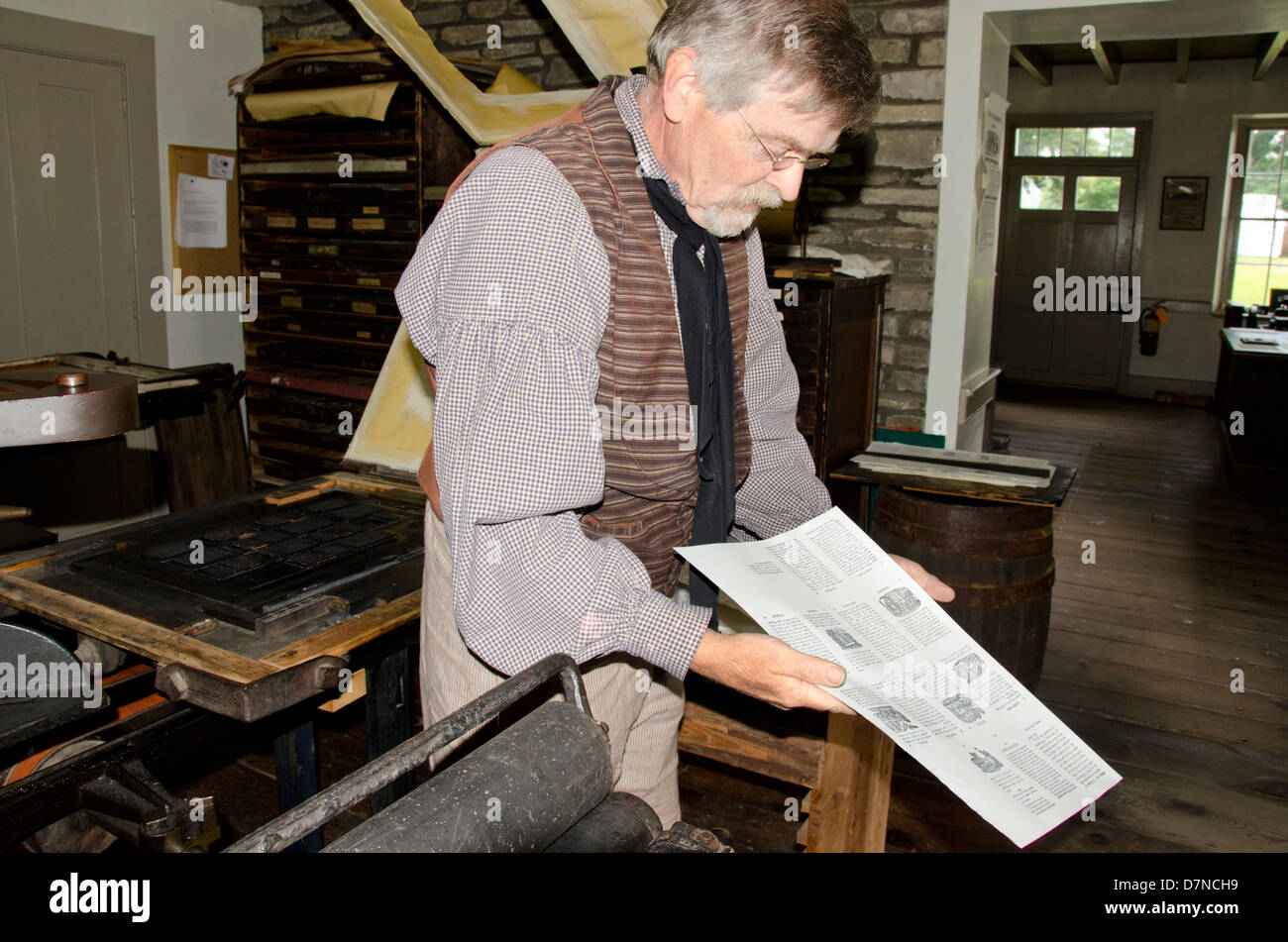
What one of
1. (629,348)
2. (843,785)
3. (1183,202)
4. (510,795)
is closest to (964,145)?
(843,785)

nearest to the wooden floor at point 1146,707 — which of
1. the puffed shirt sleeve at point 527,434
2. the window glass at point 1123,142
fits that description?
the puffed shirt sleeve at point 527,434

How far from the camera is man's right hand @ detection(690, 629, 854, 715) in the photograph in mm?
1215

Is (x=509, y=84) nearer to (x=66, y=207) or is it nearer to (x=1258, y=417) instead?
(x=66, y=207)

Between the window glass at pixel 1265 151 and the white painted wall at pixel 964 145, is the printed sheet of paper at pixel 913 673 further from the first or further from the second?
the window glass at pixel 1265 151

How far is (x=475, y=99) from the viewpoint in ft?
12.8

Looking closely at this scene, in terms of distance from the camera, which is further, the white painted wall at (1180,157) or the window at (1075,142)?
the window at (1075,142)

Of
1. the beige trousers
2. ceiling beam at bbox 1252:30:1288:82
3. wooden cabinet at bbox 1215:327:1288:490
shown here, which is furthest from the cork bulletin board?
ceiling beam at bbox 1252:30:1288:82

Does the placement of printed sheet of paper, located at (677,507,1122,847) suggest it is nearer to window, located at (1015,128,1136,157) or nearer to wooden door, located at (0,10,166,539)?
wooden door, located at (0,10,166,539)

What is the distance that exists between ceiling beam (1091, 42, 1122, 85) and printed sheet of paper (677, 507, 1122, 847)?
8174mm

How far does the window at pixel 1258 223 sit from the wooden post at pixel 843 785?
971 cm

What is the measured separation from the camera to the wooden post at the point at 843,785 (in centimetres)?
211

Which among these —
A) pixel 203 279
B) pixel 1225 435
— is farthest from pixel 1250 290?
pixel 203 279

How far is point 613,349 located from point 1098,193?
34.2 feet

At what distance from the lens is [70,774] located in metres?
1.60
